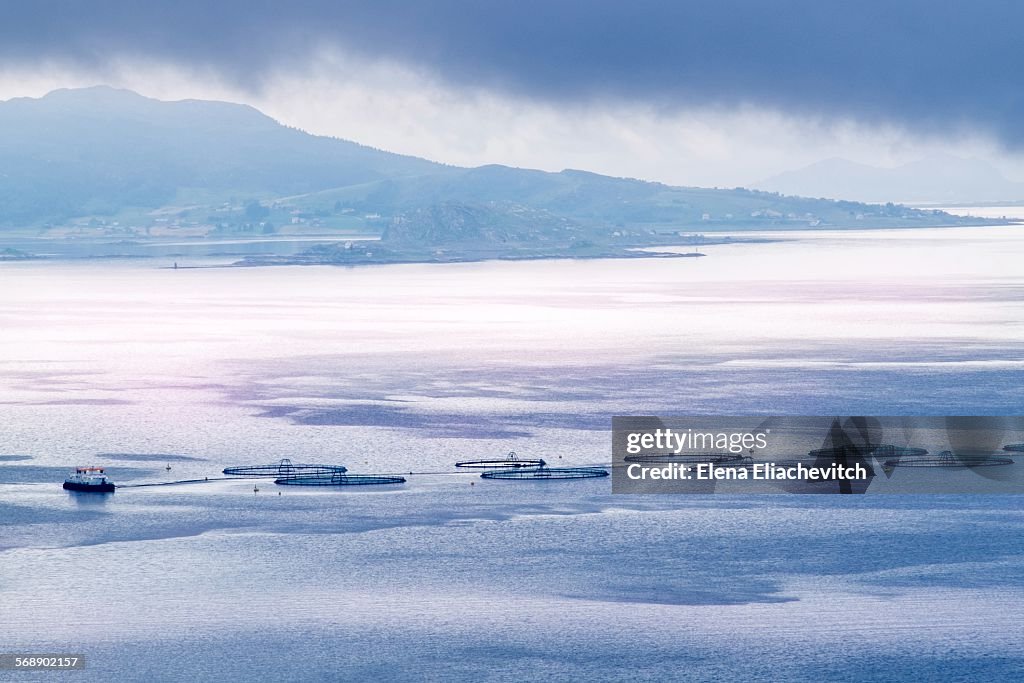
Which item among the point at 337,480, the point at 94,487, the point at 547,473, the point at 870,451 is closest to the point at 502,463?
the point at 547,473

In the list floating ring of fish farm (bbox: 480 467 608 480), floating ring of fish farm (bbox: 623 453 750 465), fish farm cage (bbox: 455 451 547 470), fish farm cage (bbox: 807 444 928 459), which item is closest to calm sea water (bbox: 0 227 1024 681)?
fish farm cage (bbox: 455 451 547 470)

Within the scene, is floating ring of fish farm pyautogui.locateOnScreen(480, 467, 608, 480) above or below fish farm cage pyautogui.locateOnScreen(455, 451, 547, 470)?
below

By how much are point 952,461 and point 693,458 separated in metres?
10.2

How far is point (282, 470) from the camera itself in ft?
198

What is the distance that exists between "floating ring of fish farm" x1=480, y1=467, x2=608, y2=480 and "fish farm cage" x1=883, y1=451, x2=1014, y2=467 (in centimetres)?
1127

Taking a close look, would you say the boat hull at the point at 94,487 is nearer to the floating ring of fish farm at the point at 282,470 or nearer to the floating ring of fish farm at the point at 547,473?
the floating ring of fish farm at the point at 282,470

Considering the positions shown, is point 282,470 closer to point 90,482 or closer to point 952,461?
A: point 90,482

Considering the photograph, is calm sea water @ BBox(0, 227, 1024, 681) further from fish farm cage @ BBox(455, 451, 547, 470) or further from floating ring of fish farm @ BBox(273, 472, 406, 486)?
floating ring of fish farm @ BBox(273, 472, 406, 486)

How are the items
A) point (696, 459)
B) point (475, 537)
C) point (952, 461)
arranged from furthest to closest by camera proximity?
point (696, 459) < point (952, 461) < point (475, 537)

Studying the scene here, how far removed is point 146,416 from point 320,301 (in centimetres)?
7744

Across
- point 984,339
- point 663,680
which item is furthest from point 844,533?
point 984,339

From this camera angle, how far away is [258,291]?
17038 centimetres

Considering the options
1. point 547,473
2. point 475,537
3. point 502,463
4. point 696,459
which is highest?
point 502,463

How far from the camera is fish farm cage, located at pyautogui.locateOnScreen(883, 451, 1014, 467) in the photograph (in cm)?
5906
